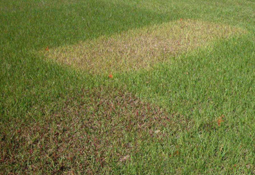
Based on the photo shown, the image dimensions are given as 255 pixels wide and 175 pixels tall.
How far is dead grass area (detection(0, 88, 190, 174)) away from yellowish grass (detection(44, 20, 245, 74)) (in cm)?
87

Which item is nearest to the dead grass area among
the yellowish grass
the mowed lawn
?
the mowed lawn

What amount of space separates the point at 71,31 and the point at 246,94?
3084 millimetres

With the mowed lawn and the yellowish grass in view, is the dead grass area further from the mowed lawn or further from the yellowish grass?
the yellowish grass

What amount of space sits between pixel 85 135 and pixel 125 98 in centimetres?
71

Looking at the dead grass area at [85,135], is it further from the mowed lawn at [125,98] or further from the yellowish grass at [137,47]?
the yellowish grass at [137,47]

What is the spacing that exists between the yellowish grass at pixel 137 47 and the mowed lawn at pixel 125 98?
0.05ft

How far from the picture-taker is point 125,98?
285 cm

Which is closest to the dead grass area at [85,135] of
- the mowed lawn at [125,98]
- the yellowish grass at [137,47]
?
the mowed lawn at [125,98]

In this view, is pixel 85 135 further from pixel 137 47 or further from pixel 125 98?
pixel 137 47

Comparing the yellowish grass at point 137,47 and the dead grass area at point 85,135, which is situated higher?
the yellowish grass at point 137,47

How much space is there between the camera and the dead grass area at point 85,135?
1971 mm

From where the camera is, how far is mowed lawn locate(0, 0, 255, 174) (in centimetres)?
203

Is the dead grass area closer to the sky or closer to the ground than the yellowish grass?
closer to the ground

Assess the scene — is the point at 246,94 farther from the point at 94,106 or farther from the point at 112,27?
the point at 112,27
